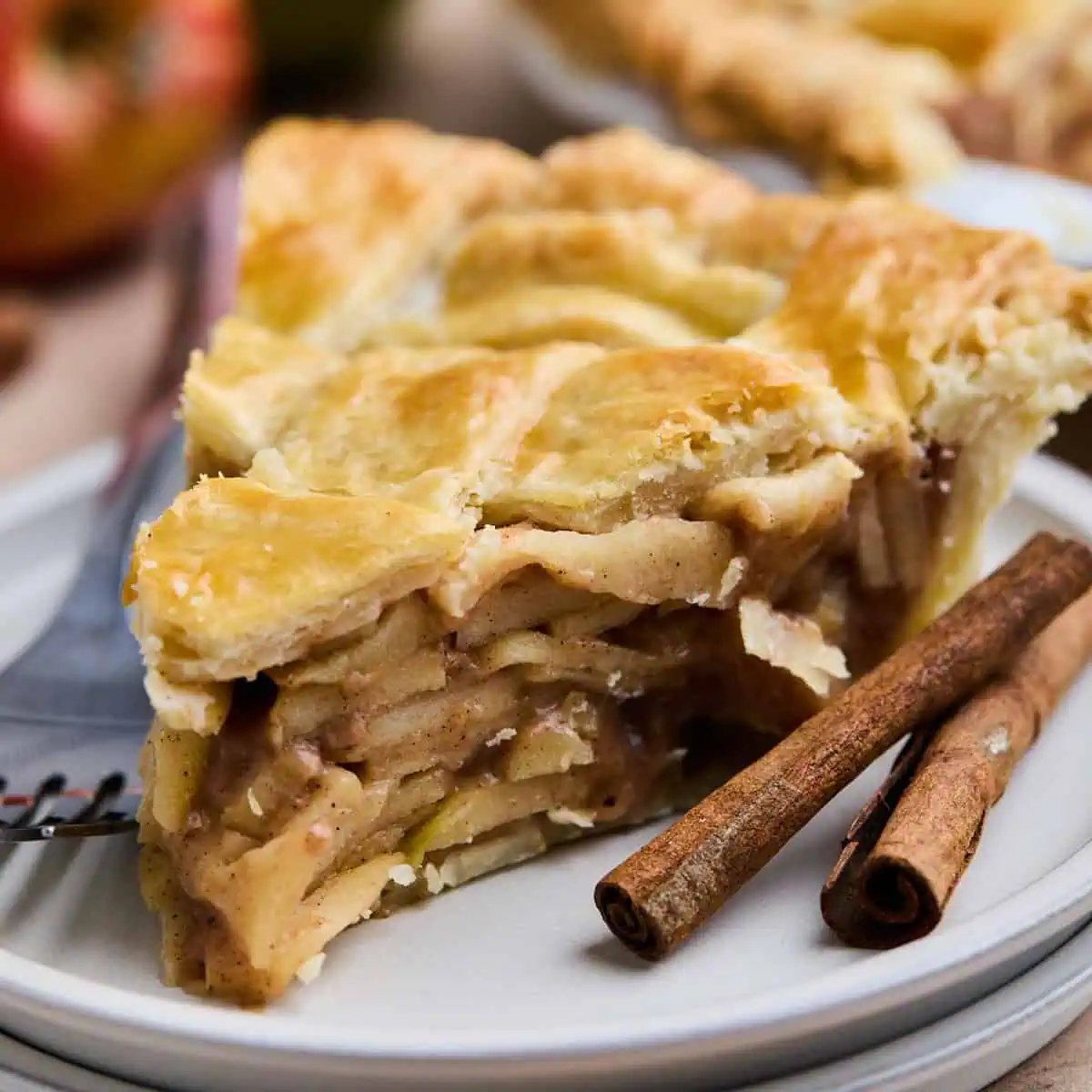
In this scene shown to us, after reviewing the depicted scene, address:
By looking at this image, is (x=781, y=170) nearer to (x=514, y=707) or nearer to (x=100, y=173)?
(x=100, y=173)

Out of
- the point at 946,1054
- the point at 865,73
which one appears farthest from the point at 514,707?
the point at 865,73

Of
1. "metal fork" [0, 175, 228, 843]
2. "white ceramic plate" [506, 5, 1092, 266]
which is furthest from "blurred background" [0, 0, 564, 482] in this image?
"metal fork" [0, 175, 228, 843]

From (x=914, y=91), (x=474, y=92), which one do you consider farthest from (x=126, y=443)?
(x=474, y=92)

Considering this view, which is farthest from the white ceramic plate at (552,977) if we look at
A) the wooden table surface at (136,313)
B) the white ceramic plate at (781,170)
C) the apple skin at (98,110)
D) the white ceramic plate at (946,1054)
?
the apple skin at (98,110)

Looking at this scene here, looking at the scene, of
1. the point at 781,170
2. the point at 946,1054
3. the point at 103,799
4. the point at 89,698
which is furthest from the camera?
the point at 781,170

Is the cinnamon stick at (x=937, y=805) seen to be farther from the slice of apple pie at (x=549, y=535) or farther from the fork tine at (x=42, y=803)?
the fork tine at (x=42, y=803)

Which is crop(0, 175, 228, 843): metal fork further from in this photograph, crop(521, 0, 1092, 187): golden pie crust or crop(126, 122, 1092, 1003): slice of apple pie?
crop(521, 0, 1092, 187): golden pie crust
